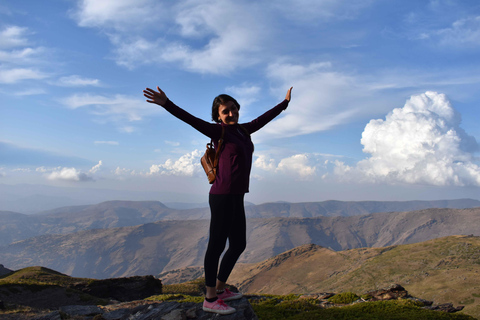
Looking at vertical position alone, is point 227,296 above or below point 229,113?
below

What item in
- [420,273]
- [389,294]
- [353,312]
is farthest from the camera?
[420,273]

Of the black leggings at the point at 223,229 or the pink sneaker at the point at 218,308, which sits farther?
the pink sneaker at the point at 218,308

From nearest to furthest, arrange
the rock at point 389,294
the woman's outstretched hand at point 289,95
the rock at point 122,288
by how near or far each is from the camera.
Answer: the woman's outstretched hand at point 289,95
the rock at point 389,294
the rock at point 122,288


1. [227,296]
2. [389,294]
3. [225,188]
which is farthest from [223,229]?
[389,294]

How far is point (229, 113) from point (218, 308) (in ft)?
15.1

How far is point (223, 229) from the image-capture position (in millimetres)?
6723

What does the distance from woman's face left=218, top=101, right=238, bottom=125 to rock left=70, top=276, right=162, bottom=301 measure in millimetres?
28079

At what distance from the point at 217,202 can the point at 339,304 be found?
7.45 metres

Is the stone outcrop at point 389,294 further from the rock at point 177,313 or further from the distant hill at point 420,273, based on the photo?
the distant hill at point 420,273

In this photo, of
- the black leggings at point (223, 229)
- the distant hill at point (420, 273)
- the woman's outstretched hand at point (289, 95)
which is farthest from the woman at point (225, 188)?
the distant hill at point (420, 273)

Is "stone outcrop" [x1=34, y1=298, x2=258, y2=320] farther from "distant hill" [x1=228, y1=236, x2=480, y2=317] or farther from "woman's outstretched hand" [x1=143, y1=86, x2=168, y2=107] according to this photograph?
"distant hill" [x1=228, y1=236, x2=480, y2=317]

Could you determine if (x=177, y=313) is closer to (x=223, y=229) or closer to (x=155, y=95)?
(x=223, y=229)

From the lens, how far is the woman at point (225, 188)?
6.57 m

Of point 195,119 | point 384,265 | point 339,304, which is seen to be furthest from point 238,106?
point 384,265
